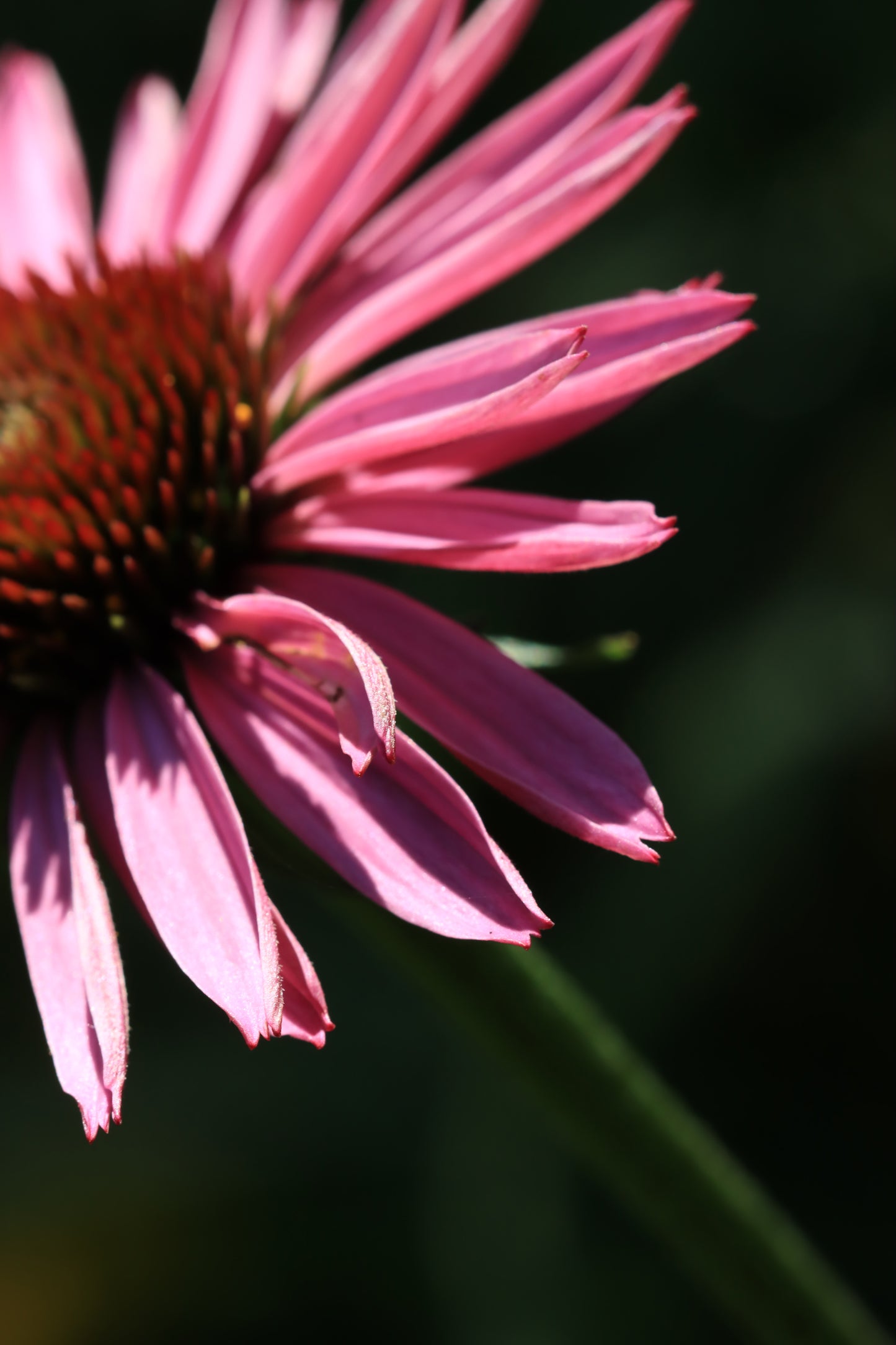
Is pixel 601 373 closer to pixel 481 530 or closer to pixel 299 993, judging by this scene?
pixel 481 530

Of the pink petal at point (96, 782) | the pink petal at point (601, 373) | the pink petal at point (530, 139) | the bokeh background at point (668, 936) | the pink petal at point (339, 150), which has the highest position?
the pink petal at point (339, 150)

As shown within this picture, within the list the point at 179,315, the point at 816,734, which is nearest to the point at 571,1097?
the point at 179,315

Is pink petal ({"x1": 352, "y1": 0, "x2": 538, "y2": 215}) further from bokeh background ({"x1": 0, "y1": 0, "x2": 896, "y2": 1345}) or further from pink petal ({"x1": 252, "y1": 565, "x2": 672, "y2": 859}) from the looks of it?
bokeh background ({"x1": 0, "y1": 0, "x2": 896, "y2": 1345})

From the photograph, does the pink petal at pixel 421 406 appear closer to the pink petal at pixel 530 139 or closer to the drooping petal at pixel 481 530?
the drooping petal at pixel 481 530

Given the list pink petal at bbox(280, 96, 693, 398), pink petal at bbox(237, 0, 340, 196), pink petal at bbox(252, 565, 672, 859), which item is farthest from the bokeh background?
pink petal at bbox(252, 565, 672, 859)

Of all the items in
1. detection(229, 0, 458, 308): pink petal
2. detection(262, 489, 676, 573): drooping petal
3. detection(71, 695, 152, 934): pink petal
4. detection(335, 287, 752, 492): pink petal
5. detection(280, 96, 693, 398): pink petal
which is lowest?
detection(71, 695, 152, 934): pink petal

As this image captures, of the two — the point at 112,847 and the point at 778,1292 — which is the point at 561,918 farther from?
the point at 112,847

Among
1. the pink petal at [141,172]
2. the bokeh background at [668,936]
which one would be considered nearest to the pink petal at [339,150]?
the pink petal at [141,172]
